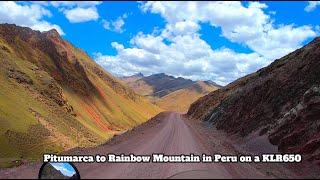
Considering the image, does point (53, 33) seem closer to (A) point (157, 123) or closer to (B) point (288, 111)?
(A) point (157, 123)

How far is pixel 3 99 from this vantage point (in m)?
73.4

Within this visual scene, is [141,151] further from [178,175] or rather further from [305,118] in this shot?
[305,118]

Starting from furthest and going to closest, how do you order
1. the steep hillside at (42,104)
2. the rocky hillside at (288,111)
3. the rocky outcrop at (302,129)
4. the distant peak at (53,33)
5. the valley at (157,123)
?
1. the distant peak at (53,33)
2. the steep hillside at (42,104)
3. the rocky hillside at (288,111)
4. the rocky outcrop at (302,129)
5. the valley at (157,123)

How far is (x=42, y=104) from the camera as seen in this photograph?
86875 mm

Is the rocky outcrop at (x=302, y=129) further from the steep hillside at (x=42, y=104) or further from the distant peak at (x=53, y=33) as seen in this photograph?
the distant peak at (x=53, y=33)

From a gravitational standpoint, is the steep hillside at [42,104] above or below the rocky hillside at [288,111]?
above

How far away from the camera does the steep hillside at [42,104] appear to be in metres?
65.6

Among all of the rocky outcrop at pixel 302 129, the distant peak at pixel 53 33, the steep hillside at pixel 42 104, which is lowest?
the rocky outcrop at pixel 302 129

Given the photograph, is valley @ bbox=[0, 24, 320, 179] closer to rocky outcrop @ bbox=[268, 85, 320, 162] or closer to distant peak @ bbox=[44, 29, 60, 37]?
rocky outcrop @ bbox=[268, 85, 320, 162]

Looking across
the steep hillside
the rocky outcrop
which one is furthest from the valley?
the steep hillside

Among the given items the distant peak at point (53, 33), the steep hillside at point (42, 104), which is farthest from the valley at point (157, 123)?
the distant peak at point (53, 33)

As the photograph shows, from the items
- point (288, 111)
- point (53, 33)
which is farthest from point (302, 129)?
point (53, 33)

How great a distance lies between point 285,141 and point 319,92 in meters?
5.25

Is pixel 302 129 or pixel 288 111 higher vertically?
pixel 288 111
